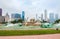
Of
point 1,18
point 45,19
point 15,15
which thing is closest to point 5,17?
point 1,18

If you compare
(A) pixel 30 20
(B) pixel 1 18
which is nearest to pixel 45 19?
(A) pixel 30 20

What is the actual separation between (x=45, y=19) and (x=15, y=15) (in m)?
21.1

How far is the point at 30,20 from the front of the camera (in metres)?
54.8

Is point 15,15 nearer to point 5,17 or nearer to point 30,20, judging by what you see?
point 5,17

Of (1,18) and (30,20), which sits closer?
(30,20)

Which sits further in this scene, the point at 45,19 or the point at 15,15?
the point at 15,15

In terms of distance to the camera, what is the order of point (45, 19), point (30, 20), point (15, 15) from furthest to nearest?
point (15, 15) → point (45, 19) → point (30, 20)

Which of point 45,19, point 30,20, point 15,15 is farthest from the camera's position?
point 15,15

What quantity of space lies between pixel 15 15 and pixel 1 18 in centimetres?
1406

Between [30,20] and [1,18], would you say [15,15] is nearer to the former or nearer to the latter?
[1,18]

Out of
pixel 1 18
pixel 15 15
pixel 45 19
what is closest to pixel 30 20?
pixel 45 19

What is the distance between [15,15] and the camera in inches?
3307

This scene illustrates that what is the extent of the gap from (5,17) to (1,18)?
99.2 inches

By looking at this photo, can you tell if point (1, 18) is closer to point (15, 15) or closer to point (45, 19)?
point (15, 15)
